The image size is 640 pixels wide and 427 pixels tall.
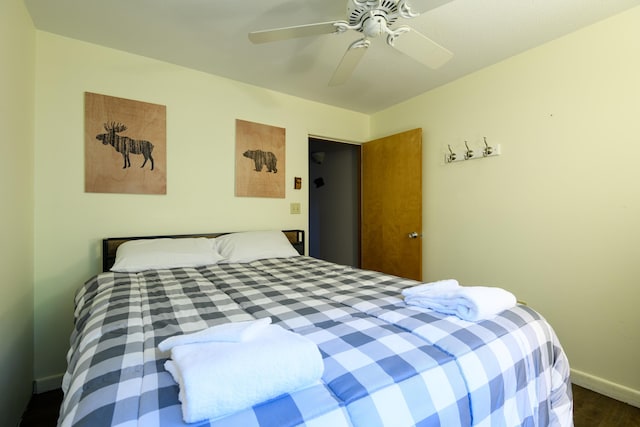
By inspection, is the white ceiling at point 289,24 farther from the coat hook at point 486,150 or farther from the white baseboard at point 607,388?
the white baseboard at point 607,388

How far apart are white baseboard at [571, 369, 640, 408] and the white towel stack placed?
1.38m

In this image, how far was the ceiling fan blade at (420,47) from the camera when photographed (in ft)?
4.92

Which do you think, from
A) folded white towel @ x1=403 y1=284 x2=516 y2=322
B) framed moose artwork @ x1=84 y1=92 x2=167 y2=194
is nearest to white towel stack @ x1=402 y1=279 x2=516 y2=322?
folded white towel @ x1=403 y1=284 x2=516 y2=322

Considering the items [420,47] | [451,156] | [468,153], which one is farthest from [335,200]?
[420,47]

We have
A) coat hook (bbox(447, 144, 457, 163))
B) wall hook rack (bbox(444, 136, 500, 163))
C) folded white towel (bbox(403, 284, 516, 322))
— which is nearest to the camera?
folded white towel (bbox(403, 284, 516, 322))

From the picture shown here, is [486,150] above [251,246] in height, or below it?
above

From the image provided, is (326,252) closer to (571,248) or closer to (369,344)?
(571,248)

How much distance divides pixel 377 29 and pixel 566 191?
1741mm

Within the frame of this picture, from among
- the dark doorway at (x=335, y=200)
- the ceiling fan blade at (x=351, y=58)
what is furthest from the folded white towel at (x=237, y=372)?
the dark doorway at (x=335, y=200)

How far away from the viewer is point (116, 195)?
2.19 metres

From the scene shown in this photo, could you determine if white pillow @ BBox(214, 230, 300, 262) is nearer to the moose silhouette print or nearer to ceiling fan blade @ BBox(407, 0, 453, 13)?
the moose silhouette print

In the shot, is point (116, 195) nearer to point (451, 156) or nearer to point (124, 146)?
point (124, 146)

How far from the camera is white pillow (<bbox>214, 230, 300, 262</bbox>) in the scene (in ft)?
7.48

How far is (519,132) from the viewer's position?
7.39ft
